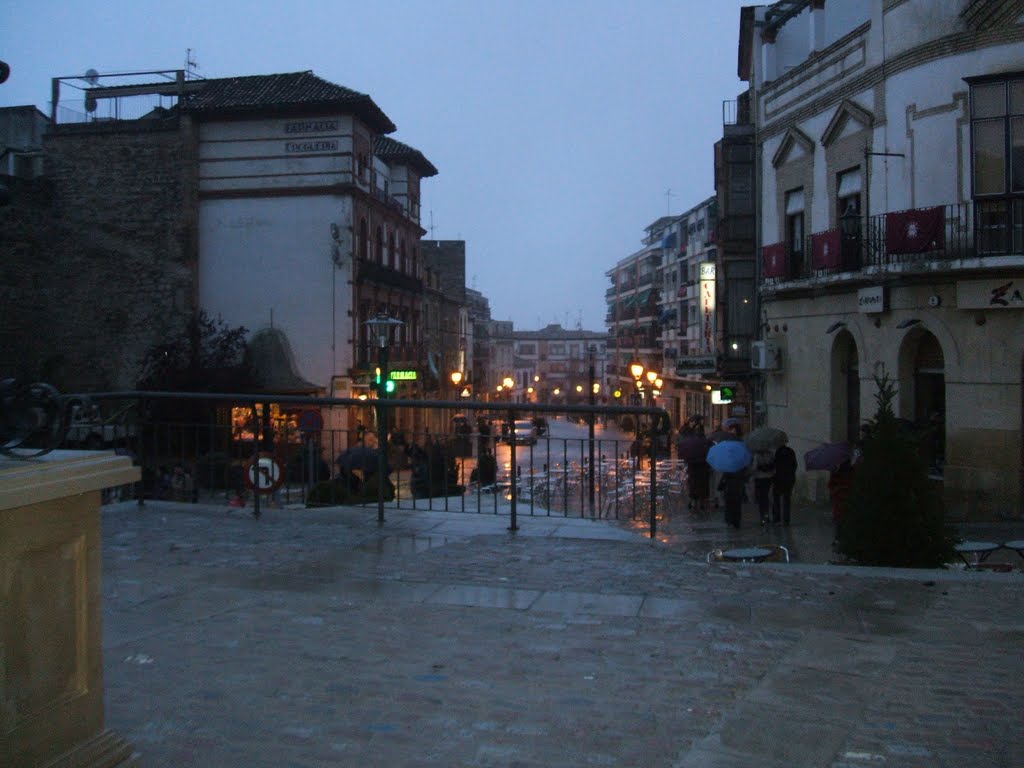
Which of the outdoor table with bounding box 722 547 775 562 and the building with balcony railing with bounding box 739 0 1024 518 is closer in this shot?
the outdoor table with bounding box 722 547 775 562

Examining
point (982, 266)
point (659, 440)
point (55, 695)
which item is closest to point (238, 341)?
point (982, 266)

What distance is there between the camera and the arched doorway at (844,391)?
20156mm

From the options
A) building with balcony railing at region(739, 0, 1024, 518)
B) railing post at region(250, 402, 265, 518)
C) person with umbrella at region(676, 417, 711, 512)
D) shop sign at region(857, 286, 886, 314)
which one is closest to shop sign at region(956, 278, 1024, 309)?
building with balcony railing at region(739, 0, 1024, 518)

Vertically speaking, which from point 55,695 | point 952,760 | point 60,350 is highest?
point 60,350

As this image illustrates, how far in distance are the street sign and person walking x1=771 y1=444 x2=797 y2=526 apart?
863cm

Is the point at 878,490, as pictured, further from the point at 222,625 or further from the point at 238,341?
the point at 238,341

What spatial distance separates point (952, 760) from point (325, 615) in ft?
11.4

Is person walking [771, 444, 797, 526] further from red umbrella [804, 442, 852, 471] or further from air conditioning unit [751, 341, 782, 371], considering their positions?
air conditioning unit [751, 341, 782, 371]

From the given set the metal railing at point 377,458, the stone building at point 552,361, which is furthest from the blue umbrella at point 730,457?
the stone building at point 552,361

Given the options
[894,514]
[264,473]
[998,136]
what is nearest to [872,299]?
[998,136]

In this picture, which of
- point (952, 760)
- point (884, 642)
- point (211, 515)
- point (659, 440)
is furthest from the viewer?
Answer: point (211, 515)

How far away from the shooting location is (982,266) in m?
15.4

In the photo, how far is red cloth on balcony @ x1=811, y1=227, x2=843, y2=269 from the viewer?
18.8 meters

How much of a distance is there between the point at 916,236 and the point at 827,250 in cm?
286
